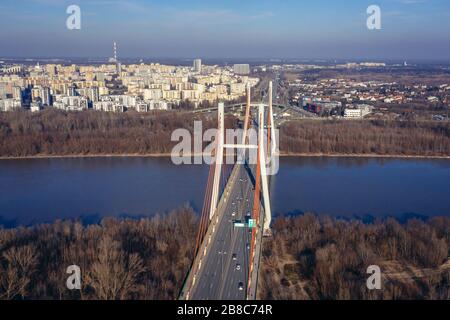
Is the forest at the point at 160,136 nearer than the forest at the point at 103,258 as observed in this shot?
No

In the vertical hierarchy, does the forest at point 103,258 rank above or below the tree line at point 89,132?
below

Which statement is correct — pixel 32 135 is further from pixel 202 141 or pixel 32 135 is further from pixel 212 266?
pixel 212 266

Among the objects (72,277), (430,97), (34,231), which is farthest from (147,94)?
(72,277)

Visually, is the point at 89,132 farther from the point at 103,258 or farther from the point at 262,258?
the point at 262,258

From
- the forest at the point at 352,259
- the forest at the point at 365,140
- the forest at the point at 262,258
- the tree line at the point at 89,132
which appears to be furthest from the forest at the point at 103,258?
the forest at the point at 365,140

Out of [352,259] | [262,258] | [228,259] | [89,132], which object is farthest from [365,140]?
[228,259]

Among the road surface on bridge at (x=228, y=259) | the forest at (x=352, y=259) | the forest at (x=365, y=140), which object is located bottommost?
the forest at (x=352, y=259)

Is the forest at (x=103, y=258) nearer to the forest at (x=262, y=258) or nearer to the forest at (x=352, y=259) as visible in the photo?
the forest at (x=262, y=258)
